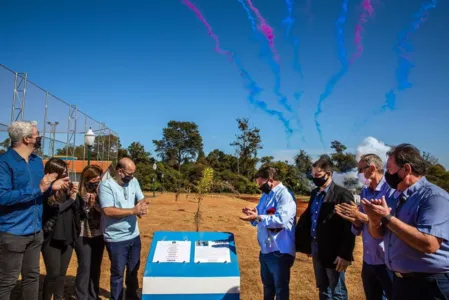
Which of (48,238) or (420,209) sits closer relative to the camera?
(420,209)

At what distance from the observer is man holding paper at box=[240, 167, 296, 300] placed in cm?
317

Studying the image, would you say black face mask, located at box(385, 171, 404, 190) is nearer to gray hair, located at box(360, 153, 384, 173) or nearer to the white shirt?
gray hair, located at box(360, 153, 384, 173)

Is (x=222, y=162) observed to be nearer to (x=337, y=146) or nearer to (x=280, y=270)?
(x=337, y=146)

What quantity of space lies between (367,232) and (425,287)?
3.34ft

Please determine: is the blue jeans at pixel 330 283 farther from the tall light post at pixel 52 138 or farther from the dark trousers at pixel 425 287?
the tall light post at pixel 52 138

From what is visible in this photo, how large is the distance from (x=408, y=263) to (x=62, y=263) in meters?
3.45

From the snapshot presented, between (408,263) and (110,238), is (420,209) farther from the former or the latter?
(110,238)

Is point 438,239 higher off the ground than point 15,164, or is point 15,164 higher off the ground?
point 15,164

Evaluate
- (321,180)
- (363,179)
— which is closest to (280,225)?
(321,180)

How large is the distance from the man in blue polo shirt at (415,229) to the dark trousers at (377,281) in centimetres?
69

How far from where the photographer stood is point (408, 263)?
2160mm

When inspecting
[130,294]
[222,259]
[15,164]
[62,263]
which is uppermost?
[15,164]

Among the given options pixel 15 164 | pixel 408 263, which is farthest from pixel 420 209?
pixel 15 164

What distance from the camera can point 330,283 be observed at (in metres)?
3.16
